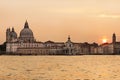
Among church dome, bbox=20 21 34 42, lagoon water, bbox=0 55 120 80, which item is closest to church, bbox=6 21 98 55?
church dome, bbox=20 21 34 42

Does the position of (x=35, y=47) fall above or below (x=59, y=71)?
above

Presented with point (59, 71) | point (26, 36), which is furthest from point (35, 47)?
point (59, 71)

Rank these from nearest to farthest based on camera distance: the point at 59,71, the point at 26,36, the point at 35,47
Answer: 1. the point at 59,71
2. the point at 35,47
3. the point at 26,36

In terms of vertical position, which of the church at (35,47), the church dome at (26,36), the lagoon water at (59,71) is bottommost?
the lagoon water at (59,71)

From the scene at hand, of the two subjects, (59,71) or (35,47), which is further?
(35,47)

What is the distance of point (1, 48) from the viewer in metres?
197

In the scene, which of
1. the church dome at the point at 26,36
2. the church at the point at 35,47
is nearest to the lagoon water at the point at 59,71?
the church at the point at 35,47

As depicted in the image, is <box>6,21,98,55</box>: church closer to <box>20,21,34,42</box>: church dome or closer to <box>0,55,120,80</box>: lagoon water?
<box>20,21,34,42</box>: church dome

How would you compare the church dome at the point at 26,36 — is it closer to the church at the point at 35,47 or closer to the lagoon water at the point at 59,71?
the church at the point at 35,47

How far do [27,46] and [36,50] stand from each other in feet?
15.4

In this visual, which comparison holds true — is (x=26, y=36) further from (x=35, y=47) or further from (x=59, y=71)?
(x=59, y=71)

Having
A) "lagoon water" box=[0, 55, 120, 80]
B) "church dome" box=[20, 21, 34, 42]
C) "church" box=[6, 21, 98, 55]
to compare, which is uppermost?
"church dome" box=[20, 21, 34, 42]

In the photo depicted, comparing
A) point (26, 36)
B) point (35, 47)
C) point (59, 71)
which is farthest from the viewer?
point (26, 36)

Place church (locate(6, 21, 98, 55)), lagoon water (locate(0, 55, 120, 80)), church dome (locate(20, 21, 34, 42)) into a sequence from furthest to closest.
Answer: church dome (locate(20, 21, 34, 42)), church (locate(6, 21, 98, 55)), lagoon water (locate(0, 55, 120, 80))
